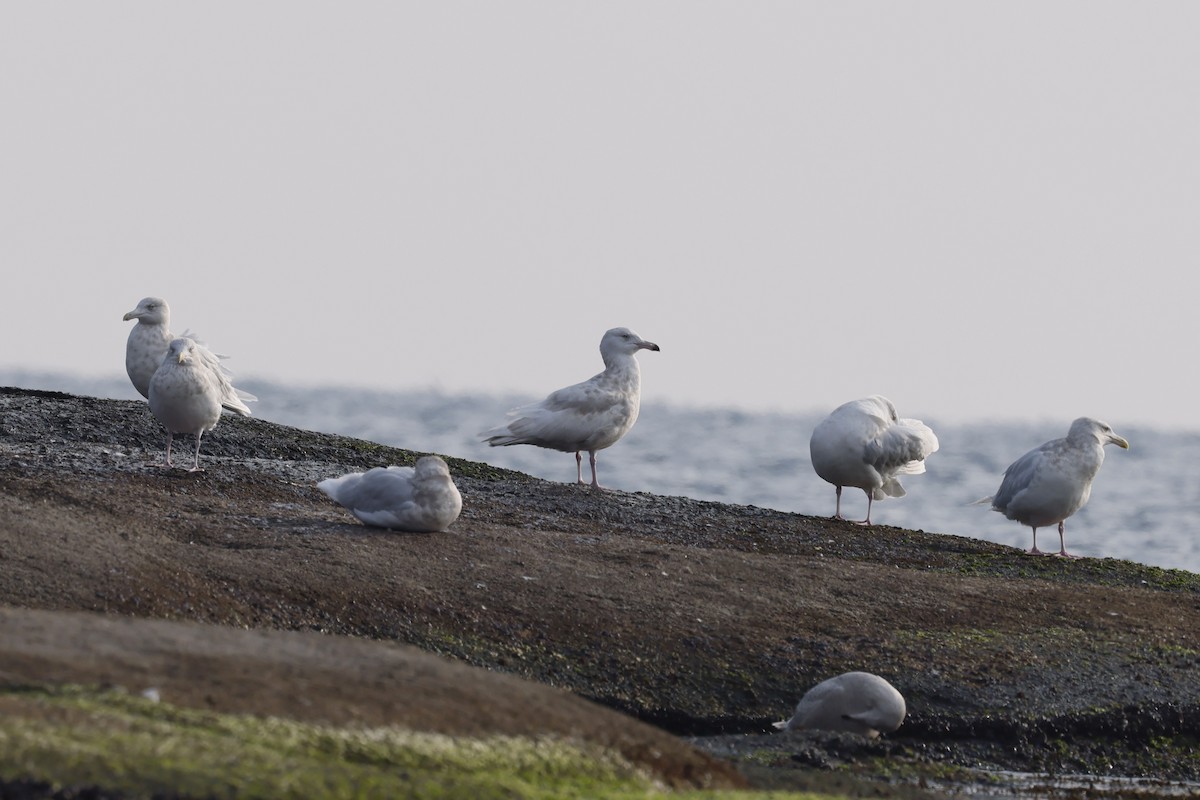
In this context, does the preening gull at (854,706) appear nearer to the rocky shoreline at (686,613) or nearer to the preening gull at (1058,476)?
the rocky shoreline at (686,613)

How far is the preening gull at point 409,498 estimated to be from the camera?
10430 mm

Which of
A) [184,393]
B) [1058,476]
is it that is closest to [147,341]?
[184,393]

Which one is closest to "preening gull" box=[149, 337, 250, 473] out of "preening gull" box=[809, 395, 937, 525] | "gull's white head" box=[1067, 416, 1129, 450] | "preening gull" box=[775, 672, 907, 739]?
"preening gull" box=[809, 395, 937, 525]

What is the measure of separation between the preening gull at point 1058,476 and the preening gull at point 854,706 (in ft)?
20.0

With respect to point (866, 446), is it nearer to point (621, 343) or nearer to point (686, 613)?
point (621, 343)

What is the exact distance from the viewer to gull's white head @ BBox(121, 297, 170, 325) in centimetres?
1455

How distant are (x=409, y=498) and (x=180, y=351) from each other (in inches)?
127

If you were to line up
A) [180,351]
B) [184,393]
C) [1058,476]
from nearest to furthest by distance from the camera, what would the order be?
[184,393] → [180,351] → [1058,476]

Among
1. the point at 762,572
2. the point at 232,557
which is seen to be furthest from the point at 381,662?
the point at 762,572

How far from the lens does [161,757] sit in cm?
503

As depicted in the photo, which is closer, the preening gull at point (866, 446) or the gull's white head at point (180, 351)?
the gull's white head at point (180, 351)

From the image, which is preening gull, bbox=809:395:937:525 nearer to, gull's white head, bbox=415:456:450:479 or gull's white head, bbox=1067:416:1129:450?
gull's white head, bbox=1067:416:1129:450

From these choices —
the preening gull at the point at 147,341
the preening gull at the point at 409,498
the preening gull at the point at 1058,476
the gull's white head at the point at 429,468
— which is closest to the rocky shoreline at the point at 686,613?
the preening gull at the point at 409,498

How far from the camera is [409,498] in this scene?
1045 centimetres
